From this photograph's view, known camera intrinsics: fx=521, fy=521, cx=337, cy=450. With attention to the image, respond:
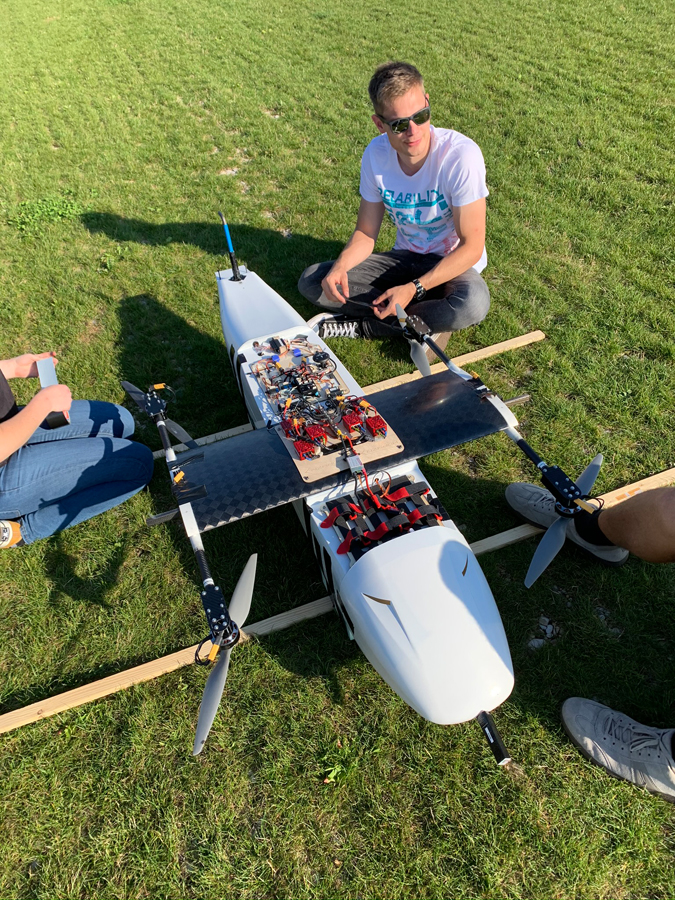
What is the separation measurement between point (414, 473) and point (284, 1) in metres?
16.6

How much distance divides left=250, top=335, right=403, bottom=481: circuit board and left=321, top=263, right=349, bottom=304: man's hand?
855 millimetres

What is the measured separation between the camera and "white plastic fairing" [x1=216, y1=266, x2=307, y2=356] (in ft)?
16.3

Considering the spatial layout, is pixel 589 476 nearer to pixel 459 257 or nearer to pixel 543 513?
pixel 543 513

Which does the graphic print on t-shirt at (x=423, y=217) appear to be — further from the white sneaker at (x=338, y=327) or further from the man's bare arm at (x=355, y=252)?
the white sneaker at (x=338, y=327)

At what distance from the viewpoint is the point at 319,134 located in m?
9.37

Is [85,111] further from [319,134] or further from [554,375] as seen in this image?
[554,375]

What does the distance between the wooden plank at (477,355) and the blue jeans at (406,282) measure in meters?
0.35

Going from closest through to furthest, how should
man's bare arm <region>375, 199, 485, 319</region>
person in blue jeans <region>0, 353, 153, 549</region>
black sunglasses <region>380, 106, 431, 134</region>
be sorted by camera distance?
person in blue jeans <region>0, 353, 153, 549</region>, black sunglasses <region>380, 106, 431, 134</region>, man's bare arm <region>375, 199, 485, 319</region>

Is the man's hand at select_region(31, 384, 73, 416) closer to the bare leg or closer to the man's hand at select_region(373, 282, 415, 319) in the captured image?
the man's hand at select_region(373, 282, 415, 319)

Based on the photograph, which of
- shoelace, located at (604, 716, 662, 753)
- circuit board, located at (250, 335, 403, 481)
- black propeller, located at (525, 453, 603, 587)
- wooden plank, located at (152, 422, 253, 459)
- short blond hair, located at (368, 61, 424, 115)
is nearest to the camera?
shoelace, located at (604, 716, 662, 753)

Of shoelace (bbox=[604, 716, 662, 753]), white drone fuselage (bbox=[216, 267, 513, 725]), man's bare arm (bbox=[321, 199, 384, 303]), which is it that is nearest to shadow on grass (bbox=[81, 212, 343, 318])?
man's bare arm (bbox=[321, 199, 384, 303])

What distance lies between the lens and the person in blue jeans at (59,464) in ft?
12.6

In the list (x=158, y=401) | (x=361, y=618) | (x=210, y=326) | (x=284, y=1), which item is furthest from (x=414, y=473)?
(x=284, y=1)

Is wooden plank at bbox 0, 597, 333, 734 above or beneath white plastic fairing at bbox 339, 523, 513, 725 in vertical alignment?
beneath
